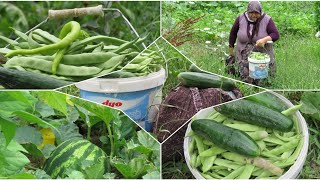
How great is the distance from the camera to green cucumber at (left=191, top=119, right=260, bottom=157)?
7.61ft

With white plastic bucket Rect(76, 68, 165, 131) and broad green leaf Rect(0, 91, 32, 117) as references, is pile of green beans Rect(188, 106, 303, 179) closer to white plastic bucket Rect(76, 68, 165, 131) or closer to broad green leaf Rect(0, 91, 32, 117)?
white plastic bucket Rect(76, 68, 165, 131)

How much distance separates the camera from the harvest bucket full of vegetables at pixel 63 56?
2.25 metres

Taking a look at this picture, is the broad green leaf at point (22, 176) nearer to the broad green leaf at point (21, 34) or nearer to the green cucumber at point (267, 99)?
the broad green leaf at point (21, 34)

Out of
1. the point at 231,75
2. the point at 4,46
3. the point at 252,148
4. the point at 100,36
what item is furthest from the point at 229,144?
the point at 4,46

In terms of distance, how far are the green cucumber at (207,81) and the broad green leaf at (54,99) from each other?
0.40 m

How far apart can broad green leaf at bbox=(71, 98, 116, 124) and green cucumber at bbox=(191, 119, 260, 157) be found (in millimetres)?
283

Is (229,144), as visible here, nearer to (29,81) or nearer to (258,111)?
(258,111)

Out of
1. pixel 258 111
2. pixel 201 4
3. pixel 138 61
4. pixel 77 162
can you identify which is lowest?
pixel 77 162

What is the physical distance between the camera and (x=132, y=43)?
7.50 feet

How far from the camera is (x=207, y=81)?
7.50ft

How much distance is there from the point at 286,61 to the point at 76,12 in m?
0.70

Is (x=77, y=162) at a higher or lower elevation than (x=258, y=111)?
lower

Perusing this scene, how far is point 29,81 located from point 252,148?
750 millimetres

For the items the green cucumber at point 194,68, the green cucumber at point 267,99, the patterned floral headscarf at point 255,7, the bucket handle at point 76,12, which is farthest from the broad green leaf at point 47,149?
the patterned floral headscarf at point 255,7
